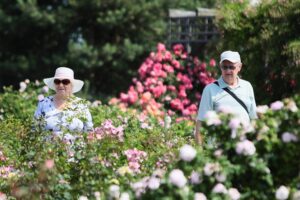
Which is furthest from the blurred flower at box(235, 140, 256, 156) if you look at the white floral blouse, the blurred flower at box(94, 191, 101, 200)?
the white floral blouse

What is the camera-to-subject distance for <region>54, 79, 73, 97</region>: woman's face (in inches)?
213

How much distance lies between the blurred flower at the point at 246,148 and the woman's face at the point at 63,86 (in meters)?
2.32

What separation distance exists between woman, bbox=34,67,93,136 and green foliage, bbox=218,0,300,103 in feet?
14.4

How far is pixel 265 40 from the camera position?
962cm

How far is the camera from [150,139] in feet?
16.2

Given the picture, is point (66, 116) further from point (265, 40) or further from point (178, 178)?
point (265, 40)

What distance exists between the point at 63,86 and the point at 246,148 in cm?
240

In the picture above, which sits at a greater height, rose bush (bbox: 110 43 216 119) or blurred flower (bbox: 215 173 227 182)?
rose bush (bbox: 110 43 216 119)

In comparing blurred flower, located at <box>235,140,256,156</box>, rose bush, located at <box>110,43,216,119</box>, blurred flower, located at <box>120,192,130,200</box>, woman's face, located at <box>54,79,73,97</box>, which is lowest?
blurred flower, located at <box>120,192,130,200</box>

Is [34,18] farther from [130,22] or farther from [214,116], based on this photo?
[214,116]

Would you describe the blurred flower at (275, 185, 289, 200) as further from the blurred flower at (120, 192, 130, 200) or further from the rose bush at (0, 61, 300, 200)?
the blurred flower at (120, 192, 130, 200)

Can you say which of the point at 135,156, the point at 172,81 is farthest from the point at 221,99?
the point at 172,81

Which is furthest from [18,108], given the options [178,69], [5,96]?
[178,69]

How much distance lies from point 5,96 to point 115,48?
9.54 meters
